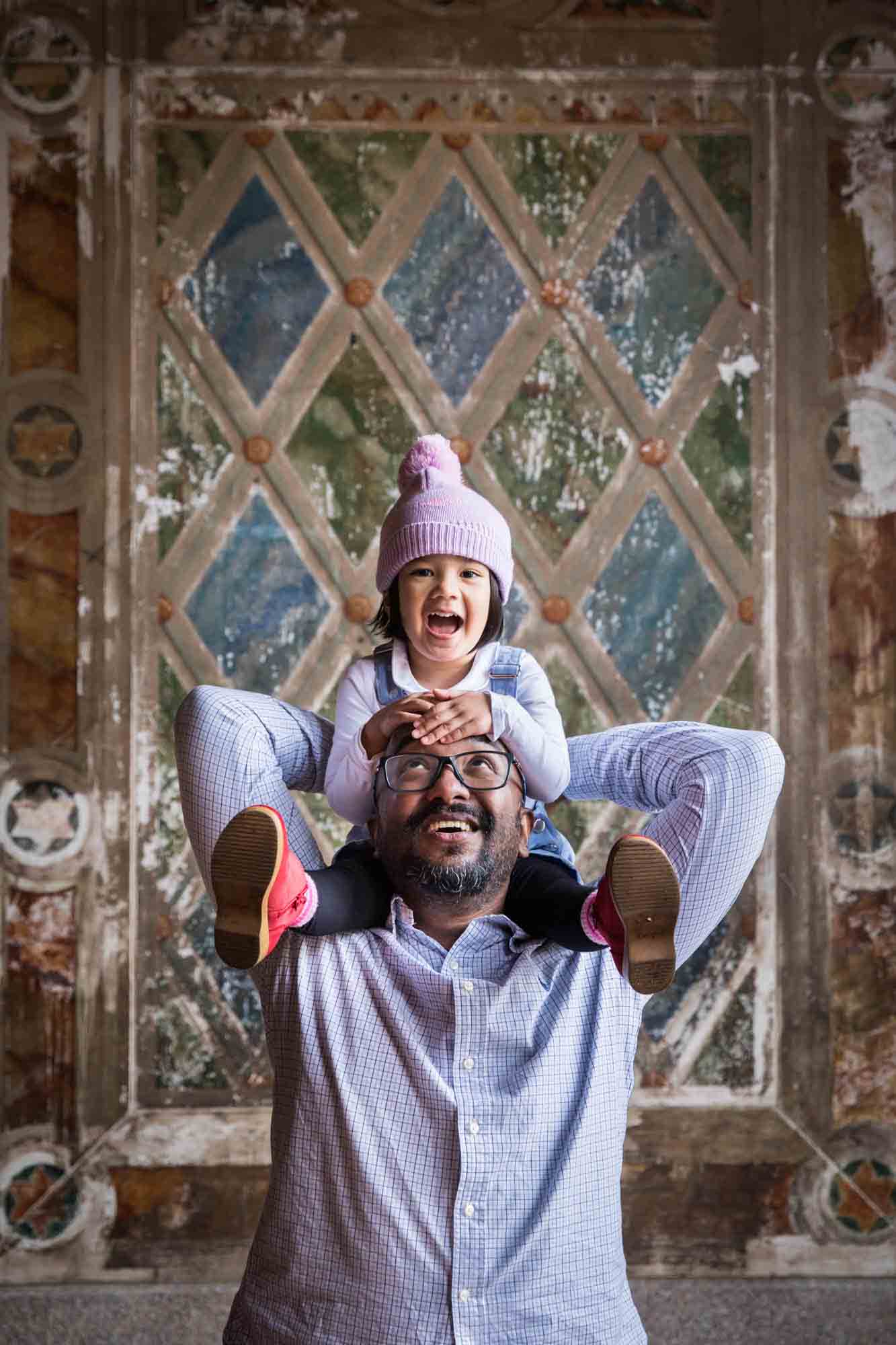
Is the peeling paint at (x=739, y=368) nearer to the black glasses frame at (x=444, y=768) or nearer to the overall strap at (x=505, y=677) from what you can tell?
the overall strap at (x=505, y=677)

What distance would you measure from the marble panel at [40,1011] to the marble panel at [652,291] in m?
1.77

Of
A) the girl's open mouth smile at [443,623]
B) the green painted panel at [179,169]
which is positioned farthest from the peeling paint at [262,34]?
the girl's open mouth smile at [443,623]

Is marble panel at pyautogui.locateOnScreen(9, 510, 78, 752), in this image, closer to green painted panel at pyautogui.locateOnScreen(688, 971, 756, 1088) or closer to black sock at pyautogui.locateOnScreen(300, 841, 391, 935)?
black sock at pyautogui.locateOnScreen(300, 841, 391, 935)

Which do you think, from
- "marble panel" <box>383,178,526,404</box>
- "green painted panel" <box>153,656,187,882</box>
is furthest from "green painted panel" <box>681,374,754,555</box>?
"green painted panel" <box>153,656,187,882</box>

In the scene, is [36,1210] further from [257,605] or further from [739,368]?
[739,368]

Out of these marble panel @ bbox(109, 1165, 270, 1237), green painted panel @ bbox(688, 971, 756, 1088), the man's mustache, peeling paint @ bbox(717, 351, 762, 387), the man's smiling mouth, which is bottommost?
marble panel @ bbox(109, 1165, 270, 1237)

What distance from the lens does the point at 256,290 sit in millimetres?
3168

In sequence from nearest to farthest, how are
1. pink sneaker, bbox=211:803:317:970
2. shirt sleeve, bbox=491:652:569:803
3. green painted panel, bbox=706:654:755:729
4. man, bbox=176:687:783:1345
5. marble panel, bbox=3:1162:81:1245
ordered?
pink sneaker, bbox=211:803:317:970 → man, bbox=176:687:783:1345 → shirt sleeve, bbox=491:652:569:803 → marble panel, bbox=3:1162:81:1245 → green painted panel, bbox=706:654:755:729

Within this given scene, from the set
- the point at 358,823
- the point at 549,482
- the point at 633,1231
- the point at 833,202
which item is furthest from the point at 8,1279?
the point at 833,202

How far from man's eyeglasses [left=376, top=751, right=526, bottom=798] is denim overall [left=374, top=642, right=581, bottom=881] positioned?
0.13 m

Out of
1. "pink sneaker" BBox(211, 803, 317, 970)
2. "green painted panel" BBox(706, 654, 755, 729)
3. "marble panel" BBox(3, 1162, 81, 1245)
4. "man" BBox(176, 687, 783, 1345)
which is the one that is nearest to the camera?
"pink sneaker" BBox(211, 803, 317, 970)

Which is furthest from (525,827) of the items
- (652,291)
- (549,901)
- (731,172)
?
(731,172)

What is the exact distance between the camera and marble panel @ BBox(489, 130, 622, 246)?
10.4 ft

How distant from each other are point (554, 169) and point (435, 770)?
1.92 meters
